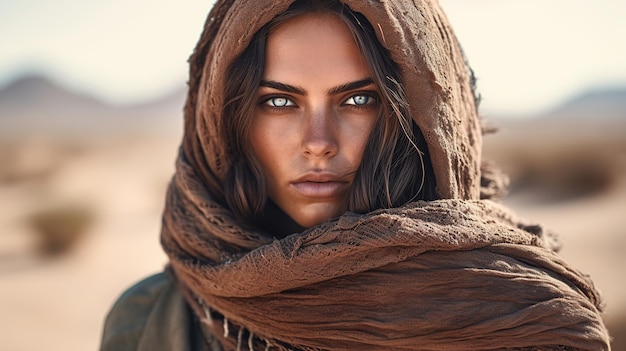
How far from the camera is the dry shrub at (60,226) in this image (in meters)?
13.2

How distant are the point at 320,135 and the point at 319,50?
10.0 inches

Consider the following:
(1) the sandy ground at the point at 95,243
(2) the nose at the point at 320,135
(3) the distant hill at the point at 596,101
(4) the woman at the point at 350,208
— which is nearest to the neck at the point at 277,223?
(4) the woman at the point at 350,208

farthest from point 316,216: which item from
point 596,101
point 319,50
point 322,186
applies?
point 596,101

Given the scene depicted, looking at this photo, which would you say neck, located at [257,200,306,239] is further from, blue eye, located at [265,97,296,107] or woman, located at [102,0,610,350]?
blue eye, located at [265,97,296,107]

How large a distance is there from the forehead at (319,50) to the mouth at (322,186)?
1.00 feet

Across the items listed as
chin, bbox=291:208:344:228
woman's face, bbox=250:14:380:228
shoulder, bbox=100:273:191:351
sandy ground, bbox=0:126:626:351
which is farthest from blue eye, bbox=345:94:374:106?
sandy ground, bbox=0:126:626:351

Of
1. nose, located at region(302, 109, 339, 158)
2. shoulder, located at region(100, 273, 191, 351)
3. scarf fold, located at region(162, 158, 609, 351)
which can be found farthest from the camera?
shoulder, located at region(100, 273, 191, 351)

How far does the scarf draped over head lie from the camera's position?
1929 millimetres

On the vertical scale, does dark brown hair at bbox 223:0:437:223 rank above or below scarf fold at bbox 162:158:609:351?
above

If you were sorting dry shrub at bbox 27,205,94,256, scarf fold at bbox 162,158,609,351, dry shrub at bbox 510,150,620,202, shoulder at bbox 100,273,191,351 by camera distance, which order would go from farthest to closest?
dry shrub at bbox 510,150,620,202, dry shrub at bbox 27,205,94,256, shoulder at bbox 100,273,191,351, scarf fold at bbox 162,158,609,351

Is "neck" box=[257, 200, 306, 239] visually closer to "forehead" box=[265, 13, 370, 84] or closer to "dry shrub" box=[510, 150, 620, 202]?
"forehead" box=[265, 13, 370, 84]

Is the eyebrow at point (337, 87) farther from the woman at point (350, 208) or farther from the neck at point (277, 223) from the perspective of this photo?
the neck at point (277, 223)

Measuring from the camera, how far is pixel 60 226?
13969 millimetres

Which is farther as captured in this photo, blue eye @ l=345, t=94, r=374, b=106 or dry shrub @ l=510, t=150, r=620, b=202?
dry shrub @ l=510, t=150, r=620, b=202
